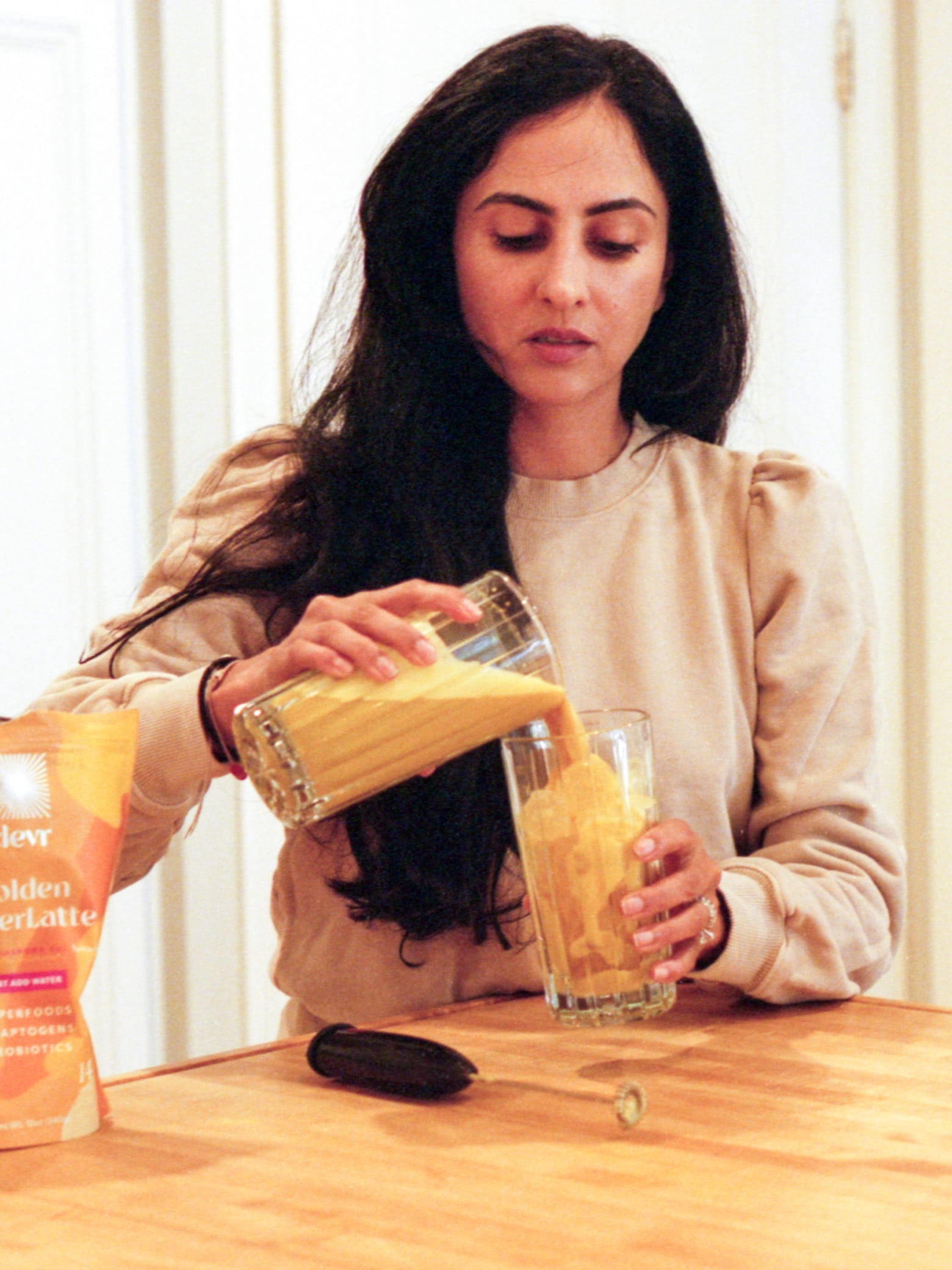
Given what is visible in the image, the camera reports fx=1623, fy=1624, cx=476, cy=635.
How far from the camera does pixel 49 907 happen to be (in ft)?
2.91

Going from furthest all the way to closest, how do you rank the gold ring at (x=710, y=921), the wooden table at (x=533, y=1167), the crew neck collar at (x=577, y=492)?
the crew neck collar at (x=577, y=492)
the gold ring at (x=710, y=921)
the wooden table at (x=533, y=1167)

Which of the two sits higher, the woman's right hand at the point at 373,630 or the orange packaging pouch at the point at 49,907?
the woman's right hand at the point at 373,630

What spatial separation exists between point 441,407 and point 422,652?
640mm

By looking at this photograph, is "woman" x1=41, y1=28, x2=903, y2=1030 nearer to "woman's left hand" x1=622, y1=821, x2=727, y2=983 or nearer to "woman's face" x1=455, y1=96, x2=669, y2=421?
"woman's face" x1=455, y1=96, x2=669, y2=421

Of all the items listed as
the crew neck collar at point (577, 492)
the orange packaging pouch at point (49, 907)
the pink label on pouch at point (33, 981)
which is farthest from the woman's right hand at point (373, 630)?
the crew neck collar at point (577, 492)

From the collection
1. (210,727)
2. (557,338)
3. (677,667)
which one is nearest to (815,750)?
(677,667)

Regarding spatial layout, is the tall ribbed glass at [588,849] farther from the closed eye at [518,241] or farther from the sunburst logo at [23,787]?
the closed eye at [518,241]

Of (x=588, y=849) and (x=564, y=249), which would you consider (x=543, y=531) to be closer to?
(x=564, y=249)

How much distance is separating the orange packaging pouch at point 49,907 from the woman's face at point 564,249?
623 millimetres

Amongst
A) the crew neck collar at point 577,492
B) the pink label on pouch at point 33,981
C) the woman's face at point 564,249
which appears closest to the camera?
the pink label on pouch at point 33,981

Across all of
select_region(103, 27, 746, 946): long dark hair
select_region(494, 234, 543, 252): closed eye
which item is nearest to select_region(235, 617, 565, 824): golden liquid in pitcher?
select_region(103, 27, 746, 946): long dark hair

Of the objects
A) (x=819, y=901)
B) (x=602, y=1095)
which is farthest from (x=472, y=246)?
(x=602, y=1095)

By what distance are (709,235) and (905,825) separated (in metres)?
1.62

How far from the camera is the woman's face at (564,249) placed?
137cm
